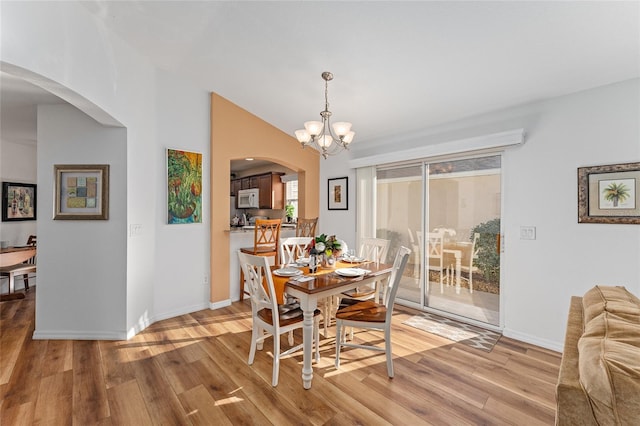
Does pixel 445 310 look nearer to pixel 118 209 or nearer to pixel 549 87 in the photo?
pixel 549 87

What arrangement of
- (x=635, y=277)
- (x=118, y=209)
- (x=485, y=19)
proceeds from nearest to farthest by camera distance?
(x=485, y=19)
(x=635, y=277)
(x=118, y=209)

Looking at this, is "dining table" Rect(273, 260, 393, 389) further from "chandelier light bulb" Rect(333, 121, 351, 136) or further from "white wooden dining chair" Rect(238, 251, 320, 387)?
"chandelier light bulb" Rect(333, 121, 351, 136)

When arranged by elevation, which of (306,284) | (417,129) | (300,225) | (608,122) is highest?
(417,129)

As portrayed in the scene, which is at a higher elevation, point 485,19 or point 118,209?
point 485,19

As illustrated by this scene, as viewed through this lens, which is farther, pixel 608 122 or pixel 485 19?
pixel 608 122

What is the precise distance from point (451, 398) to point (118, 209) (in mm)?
3480

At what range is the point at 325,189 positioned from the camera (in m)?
5.04

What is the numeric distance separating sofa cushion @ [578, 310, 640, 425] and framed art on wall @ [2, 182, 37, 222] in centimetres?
660

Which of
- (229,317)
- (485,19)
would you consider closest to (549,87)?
(485,19)

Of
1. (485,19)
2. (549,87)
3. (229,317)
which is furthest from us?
(229,317)

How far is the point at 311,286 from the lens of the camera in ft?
7.23

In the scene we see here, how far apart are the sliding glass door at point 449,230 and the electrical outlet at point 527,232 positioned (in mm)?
256

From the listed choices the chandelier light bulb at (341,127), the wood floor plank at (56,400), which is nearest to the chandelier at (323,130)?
the chandelier light bulb at (341,127)

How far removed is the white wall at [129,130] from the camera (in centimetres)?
192
